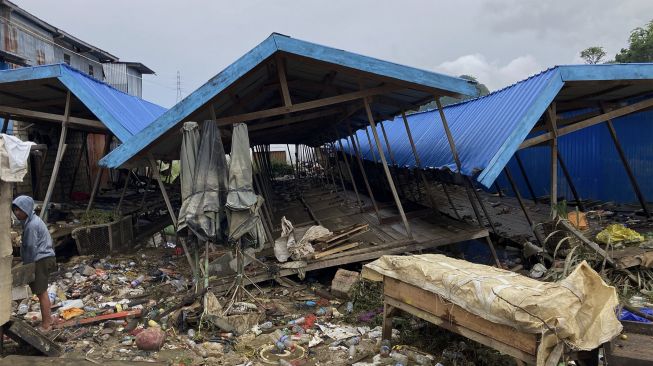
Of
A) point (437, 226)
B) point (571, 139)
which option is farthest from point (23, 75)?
point (571, 139)

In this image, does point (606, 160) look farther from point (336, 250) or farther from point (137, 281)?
point (137, 281)

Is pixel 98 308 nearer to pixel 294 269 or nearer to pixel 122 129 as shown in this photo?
pixel 294 269

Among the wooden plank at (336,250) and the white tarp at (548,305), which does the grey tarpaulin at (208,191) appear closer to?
the wooden plank at (336,250)

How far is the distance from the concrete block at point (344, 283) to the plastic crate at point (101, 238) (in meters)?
5.56

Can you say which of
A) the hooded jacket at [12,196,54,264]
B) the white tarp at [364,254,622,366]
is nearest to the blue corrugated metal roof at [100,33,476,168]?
the hooded jacket at [12,196,54,264]

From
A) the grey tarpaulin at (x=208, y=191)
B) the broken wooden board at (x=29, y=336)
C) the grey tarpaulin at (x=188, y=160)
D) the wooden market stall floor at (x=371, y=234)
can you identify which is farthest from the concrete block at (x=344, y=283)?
the broken wooden board at (x=29, y=336)

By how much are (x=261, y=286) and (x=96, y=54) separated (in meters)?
24.9

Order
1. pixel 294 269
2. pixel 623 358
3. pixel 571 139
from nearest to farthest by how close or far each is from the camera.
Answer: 1. pixel 623 358
2. pixel 294 269
3. pixel 571 139

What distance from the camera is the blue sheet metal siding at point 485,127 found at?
22.9ft

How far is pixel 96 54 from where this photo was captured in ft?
87.2

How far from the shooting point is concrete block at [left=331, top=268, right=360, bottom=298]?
21.8ft

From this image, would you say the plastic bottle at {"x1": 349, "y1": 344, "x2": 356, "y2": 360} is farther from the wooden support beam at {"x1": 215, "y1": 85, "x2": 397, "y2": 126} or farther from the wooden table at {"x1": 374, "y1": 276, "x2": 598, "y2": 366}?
the wooden support beam at {"x1": 215, "y1": 85, "x2": 397, "y2": 126}

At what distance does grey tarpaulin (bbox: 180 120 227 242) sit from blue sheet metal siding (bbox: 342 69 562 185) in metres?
3.88

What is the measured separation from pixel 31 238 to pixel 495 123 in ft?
27.7
